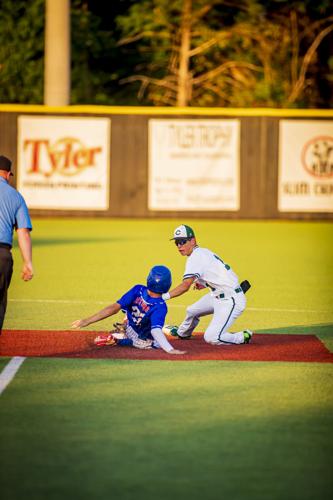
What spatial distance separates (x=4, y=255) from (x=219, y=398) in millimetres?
2522

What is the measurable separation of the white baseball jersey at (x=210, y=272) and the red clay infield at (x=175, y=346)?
58 centimetres

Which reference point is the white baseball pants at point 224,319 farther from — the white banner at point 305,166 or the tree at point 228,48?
the tree at point 228,48

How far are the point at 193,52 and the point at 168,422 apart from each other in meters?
31.6

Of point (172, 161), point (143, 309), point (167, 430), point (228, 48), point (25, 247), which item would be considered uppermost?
point (228, 48)

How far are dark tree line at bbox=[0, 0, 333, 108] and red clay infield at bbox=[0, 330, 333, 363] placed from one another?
27.3 m

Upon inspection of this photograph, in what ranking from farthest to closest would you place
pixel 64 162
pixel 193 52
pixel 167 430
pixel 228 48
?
pixel 228 48
pixel 193 52
pixel 64 162
pixel 167 430

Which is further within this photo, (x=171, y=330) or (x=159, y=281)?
(x=171, y=330)

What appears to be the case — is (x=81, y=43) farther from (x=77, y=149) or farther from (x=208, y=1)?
(x=77, y=149)

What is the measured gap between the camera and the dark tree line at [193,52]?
39.1m

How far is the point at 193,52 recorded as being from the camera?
38406mm

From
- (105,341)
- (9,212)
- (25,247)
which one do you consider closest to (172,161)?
(105,341)

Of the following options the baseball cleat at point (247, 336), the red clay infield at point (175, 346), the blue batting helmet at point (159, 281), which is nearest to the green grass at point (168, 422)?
the red clay infield at point (175, 346)

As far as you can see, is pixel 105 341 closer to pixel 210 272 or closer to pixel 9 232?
pixel 210 272

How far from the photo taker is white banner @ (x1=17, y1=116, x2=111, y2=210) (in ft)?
92.9
